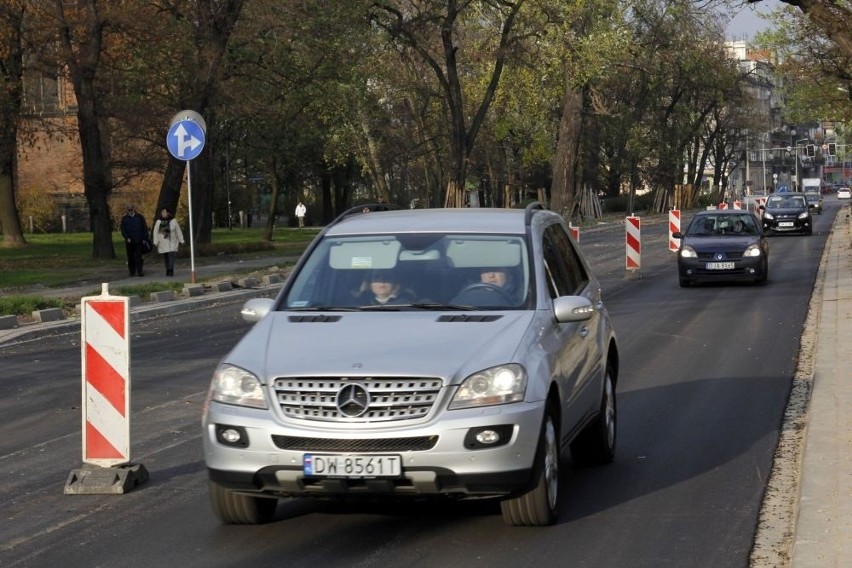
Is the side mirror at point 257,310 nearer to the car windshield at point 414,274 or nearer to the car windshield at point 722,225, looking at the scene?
the car windshield at point 414,274

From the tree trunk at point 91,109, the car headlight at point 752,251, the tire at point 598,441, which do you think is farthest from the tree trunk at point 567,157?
the tire at point 598,441

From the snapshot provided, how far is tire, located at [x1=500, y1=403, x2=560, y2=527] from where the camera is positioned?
6.81 m

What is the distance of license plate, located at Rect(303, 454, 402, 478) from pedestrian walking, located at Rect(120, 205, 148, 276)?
24243 millimetres

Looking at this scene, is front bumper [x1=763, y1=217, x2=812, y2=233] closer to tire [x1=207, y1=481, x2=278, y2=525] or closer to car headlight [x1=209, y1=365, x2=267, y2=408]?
tire [x1=207, y1=481, x2=278, y2=525]

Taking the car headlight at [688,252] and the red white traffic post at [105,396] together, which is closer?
the red white traffic post at [105,396]

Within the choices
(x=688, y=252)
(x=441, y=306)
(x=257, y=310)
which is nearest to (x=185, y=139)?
(x=688, y=252)

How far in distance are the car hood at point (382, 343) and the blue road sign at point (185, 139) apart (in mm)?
18686

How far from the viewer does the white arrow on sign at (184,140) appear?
25.7m

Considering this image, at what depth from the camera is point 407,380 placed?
21.3 feet

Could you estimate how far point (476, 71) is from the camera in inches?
2442

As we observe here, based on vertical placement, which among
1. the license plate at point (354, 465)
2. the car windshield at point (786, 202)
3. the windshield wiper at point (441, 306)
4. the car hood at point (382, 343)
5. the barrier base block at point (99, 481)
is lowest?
the barrier base block at point (99, 481)

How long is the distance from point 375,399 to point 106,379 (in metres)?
2.33

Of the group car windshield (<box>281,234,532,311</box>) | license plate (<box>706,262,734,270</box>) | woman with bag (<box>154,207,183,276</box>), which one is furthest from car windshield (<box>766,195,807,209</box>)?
car windshield (<box>281,234,532,311</box>)

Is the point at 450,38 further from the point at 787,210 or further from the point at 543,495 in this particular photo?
the point at 543,495
